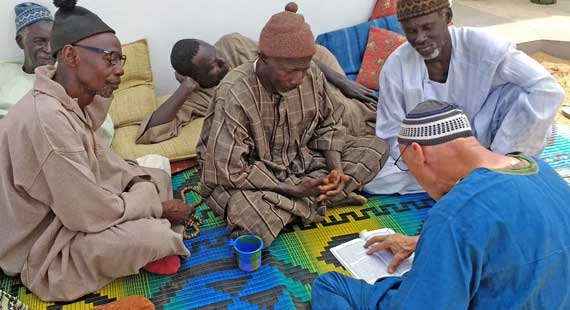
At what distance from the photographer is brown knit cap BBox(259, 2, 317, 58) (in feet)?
8.67

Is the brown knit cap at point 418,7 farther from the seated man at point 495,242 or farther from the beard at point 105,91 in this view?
the beard at point 105,91

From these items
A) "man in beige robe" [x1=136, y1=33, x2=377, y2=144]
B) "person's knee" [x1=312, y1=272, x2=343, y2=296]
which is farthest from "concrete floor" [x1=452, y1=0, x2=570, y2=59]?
"person's knee" [x1=312, y1=272, x2=343, y2=296]

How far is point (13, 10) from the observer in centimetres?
408

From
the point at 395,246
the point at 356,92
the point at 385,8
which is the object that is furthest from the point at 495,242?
the point at 385,8

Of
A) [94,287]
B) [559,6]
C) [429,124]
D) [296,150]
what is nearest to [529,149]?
[296,150]

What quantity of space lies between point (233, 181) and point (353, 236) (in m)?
0.81

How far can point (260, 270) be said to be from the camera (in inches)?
108

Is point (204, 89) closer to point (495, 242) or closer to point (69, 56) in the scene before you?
point (69, 56)

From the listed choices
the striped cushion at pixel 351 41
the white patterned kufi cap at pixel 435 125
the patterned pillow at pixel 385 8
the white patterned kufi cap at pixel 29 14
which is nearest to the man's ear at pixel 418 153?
the white patterned kufi cap at pixel 435 125

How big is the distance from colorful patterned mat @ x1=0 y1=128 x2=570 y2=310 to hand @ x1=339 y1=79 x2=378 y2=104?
0.98 m

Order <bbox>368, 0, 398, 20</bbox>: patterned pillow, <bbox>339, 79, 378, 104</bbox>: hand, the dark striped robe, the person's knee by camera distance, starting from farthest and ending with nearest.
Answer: <bbox>368, 0, 398, 20</bbox>: patterned pillow → <bbox>339, 79, 378, 104</bbox>: hand → the dark striped robe → the person's knee

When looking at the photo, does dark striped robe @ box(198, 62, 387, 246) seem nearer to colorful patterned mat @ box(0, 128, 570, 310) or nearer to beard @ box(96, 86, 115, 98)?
colorful patterned mat @ box(0, 128, 570, 310)

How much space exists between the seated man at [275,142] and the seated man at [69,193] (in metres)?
0.47

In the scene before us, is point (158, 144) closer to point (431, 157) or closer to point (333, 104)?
point (333, 104)
